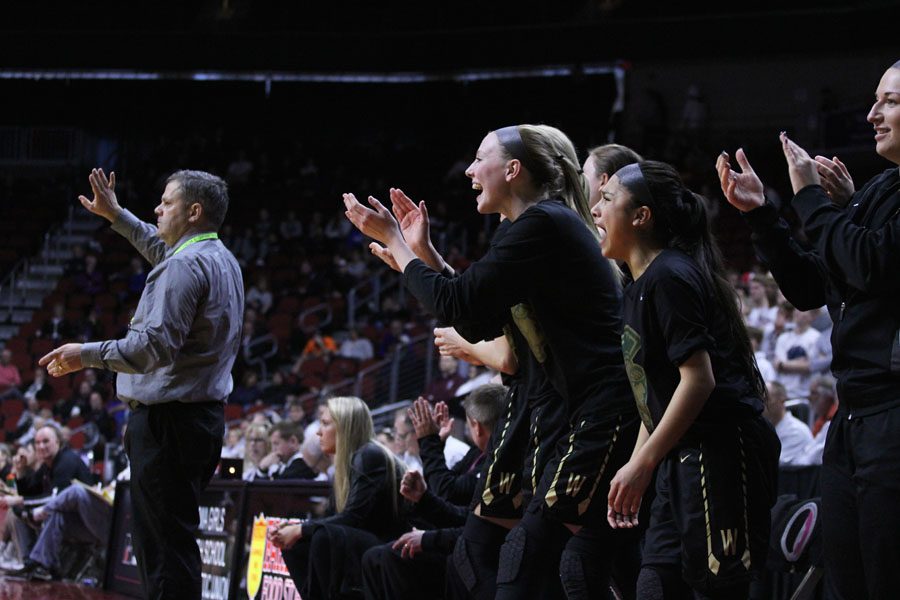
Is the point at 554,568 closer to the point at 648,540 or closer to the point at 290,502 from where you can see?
the point at 648,540

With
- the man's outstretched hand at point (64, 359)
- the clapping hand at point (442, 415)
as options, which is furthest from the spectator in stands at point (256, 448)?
the man's outstretched hand at point (64, 359)

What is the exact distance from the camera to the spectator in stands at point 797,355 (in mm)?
9586

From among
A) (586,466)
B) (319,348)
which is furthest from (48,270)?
(586,466)

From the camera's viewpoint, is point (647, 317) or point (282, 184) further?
point (282, 184)

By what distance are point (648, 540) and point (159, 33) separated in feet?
70.9

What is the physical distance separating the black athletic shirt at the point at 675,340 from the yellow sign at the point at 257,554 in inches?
161

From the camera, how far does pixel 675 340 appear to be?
3146mm

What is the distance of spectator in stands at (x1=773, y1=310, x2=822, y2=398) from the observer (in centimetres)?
959

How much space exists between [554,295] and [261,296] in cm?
1500

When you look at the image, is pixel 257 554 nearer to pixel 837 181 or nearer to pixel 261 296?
pixel 837 181

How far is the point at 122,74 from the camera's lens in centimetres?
2459

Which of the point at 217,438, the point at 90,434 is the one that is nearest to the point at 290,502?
the point at 217,438

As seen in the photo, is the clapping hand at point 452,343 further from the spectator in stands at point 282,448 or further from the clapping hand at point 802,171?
the spectator in stands at point 282,448

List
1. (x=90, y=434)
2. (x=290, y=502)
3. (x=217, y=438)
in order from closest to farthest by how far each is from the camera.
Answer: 1. (x=217, y=438)
2. (x=290, y=502)
3. (x=90, y=434)
